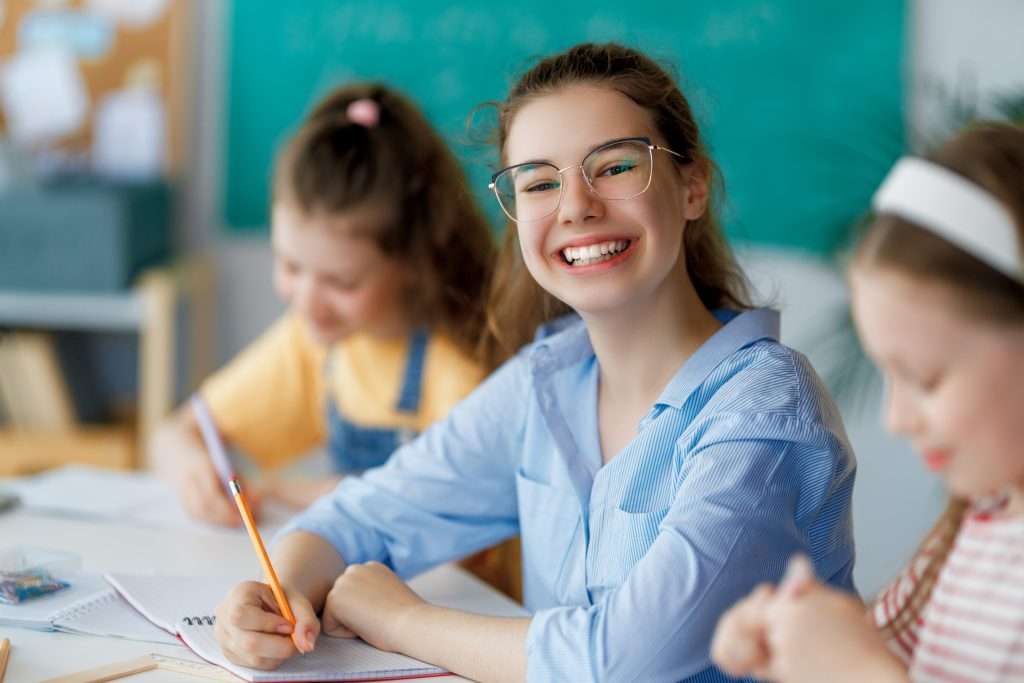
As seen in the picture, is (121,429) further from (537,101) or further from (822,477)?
(822,477)

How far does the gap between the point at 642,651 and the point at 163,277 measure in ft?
7.05

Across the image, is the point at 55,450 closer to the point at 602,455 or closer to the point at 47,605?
the point at 47,605

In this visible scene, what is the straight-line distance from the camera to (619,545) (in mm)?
1076

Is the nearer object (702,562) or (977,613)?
(977,613)

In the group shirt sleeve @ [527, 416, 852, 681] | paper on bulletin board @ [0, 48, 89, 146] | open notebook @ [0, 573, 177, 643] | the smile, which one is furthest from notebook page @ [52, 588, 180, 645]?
paper on bulletin board @ [0, 48, 89, 146]

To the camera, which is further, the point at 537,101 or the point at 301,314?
the point at 301,314

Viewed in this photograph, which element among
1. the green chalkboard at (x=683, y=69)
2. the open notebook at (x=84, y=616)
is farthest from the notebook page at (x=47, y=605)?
the green chalkboard at (x=683, y=69)

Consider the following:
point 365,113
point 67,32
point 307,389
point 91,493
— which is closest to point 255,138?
point 67,32

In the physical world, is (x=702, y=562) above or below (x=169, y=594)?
above

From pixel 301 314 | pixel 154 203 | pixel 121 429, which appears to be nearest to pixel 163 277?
pixel 154 203

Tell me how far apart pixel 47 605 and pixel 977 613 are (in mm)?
830

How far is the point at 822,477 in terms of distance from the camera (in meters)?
1.00

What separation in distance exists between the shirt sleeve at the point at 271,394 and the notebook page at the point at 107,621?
2.38ft

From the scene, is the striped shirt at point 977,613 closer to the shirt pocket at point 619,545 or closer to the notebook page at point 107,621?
the shirt pocket at point 619,545
